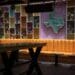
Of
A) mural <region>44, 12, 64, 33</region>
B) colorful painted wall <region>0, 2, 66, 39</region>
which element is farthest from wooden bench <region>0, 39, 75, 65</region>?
mural <region>44, 12, 64, 33</region>

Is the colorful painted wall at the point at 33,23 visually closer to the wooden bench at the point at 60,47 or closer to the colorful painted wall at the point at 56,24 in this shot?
the colorful painted wall at the point at 56,24

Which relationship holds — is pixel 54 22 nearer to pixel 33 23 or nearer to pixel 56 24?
pixel 56 24

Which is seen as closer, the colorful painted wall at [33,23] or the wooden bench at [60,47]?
the wooden bench at [60,47]

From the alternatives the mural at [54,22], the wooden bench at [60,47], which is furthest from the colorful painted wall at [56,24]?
the wooden bench at [60,47]

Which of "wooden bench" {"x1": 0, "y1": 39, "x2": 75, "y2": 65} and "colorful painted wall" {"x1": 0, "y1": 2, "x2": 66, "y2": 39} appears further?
"colorful painted wall" {"x1": 0, "y1": 2, "x2": 66, "y2": 39}

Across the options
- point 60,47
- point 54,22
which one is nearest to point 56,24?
point 54,22

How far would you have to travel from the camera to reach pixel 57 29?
11094mm

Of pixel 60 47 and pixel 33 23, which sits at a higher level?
pixel 33 23

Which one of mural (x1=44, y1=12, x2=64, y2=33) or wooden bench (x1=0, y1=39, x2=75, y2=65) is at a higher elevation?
mural (x1=44, y1=12, x2=64, y2=33)

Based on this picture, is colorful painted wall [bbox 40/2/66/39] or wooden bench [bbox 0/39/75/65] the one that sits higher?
colorful painted wall [bbox 40/2/66/39]

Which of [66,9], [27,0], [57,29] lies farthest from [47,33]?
[27,0]

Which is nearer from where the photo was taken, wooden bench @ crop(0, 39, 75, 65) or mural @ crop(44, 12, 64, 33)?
wooden bench @ crop(0, 39, 75, 65)

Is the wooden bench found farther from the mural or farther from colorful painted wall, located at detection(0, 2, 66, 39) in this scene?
the mural

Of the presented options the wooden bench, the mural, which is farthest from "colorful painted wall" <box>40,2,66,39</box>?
the wooden bench
